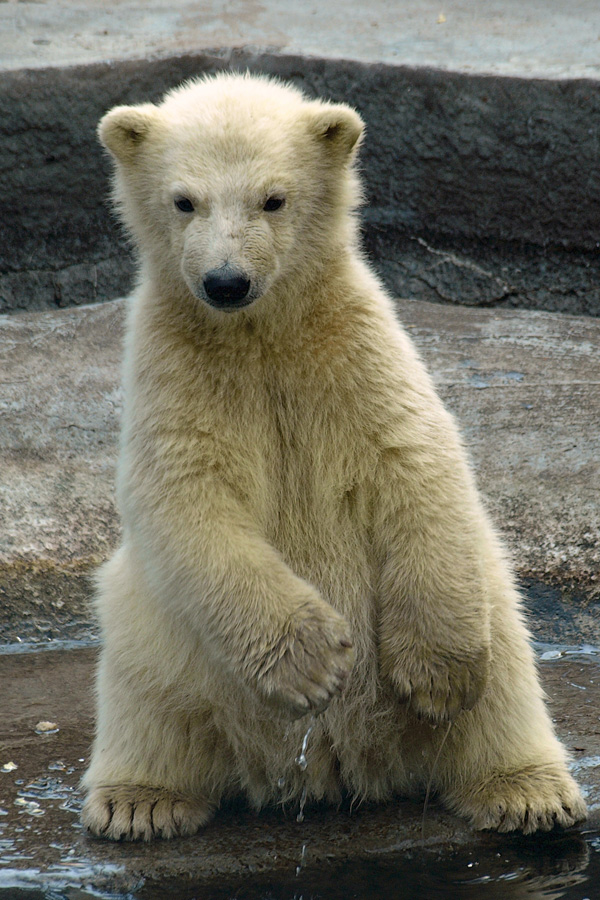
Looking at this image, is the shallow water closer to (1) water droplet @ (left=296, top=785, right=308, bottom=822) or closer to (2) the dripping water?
(2) the dripping water

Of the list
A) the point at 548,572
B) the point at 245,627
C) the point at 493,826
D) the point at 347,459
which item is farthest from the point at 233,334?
the point at 548,572

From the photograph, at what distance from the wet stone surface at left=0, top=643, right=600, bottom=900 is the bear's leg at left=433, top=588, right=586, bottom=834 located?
0.33ft

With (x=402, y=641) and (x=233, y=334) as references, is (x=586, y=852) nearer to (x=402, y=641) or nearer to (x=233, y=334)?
(x=402, y=641)

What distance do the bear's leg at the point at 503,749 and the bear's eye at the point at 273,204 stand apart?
1445 millimetres

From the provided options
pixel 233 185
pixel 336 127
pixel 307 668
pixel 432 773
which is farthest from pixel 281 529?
pixel 336 127

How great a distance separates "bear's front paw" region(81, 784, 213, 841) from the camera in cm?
349

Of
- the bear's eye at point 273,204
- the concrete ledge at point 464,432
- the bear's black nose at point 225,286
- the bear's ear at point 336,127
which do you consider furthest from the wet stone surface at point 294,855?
the bear's ear at point 336,127

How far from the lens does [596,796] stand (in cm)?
363

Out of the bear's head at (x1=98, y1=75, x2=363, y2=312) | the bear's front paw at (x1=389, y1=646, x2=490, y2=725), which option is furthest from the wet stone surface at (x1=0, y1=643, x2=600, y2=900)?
the bear's head at (x1=98, y1=75, x2=363, y2=312)

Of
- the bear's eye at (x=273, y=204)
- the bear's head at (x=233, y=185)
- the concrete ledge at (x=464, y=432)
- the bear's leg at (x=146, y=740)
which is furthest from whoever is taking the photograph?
the concrete ledge at (x=464, y=432)

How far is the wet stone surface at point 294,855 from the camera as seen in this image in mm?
3234

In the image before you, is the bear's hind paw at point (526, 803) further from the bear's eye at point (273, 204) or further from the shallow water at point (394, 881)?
the bear's eye at point (273, 204)

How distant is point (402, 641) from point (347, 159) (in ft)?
5.07

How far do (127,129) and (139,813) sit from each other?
213cm
